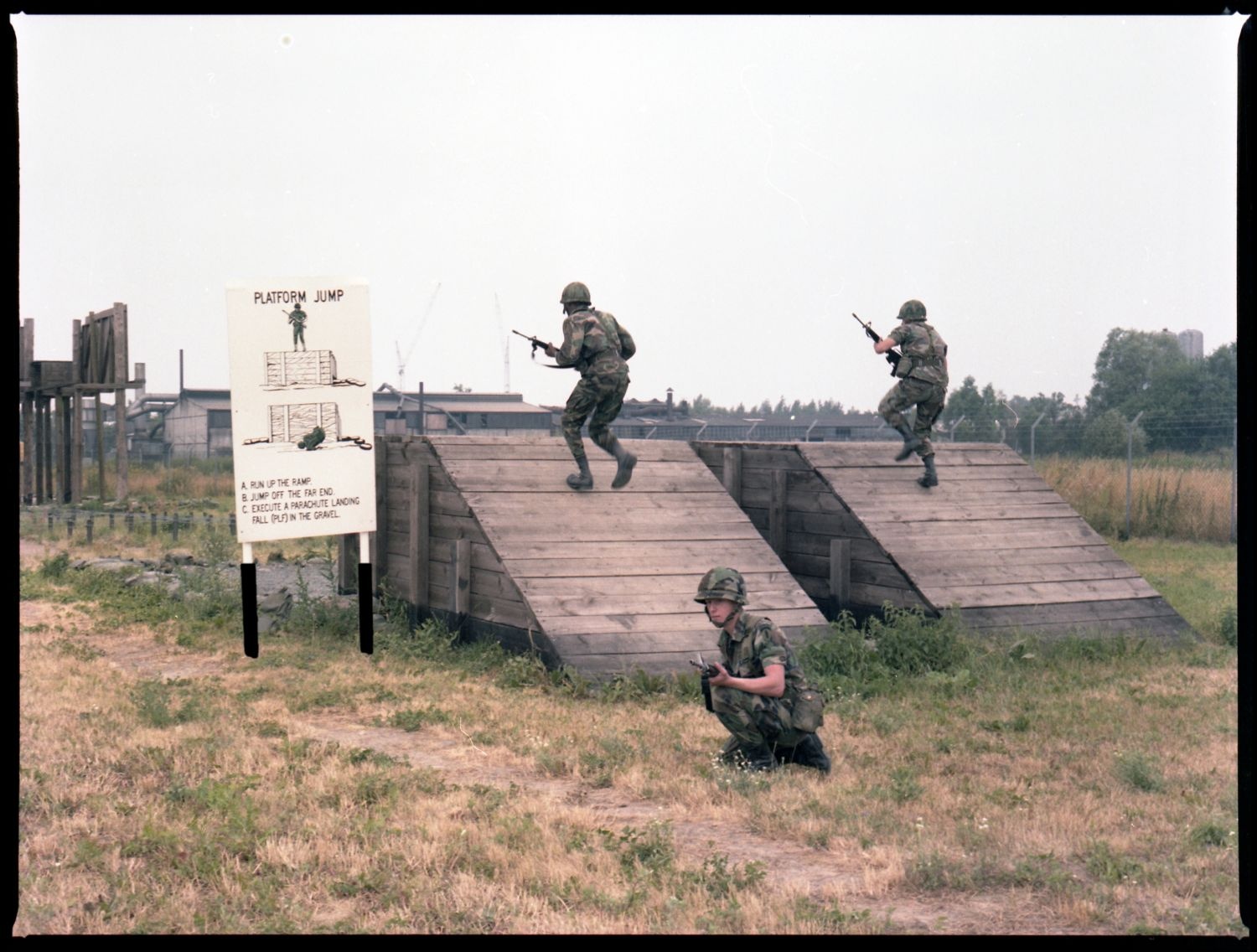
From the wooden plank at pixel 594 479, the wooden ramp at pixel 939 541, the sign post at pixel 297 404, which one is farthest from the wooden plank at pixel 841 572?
the sign post at pixel 297 404

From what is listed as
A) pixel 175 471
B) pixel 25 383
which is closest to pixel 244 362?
pixel 25 383

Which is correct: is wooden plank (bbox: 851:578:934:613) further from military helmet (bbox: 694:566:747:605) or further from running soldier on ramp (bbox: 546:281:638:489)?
military helmet (bbox: 694:566:747:605)

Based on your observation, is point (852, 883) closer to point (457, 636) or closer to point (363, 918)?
point (363, 918)

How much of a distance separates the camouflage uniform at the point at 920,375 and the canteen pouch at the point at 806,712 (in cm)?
608

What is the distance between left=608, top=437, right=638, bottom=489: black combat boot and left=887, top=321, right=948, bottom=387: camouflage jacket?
3.13 metres

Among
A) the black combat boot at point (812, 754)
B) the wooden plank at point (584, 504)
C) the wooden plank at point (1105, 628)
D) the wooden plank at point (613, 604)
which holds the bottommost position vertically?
the black combat boot at point (812, 754)

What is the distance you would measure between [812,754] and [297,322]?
396 cm

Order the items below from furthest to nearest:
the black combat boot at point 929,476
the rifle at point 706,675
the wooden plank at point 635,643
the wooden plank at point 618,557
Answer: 1. the black combat boot at point 929,476
2. the wooden plank at point 618,557
3. the wooden plank at point 635,643
4. the rifle at point 706,675

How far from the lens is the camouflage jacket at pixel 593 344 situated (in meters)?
11.5

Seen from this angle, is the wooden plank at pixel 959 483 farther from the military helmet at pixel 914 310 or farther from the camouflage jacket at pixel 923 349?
the military helmet at pixel 914 310

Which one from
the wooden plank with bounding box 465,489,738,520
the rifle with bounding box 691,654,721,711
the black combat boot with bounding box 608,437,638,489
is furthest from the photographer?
the black combat boot with bounding box 608,437,638,489

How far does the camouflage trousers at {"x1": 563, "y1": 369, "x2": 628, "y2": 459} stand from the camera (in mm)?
11672

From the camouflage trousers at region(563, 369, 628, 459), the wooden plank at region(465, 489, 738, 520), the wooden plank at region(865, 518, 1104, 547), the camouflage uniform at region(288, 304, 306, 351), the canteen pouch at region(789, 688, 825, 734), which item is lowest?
the canteen pouch at region(789, 688, 825, 734)

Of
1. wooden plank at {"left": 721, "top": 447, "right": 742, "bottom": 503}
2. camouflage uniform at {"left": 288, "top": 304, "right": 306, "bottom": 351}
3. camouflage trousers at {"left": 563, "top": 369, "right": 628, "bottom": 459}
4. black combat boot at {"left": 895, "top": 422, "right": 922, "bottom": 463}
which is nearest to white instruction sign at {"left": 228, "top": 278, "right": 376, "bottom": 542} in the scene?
camouflage uniform at {"left": 288, "top": 304, "right": 306, "bottom": 351}
